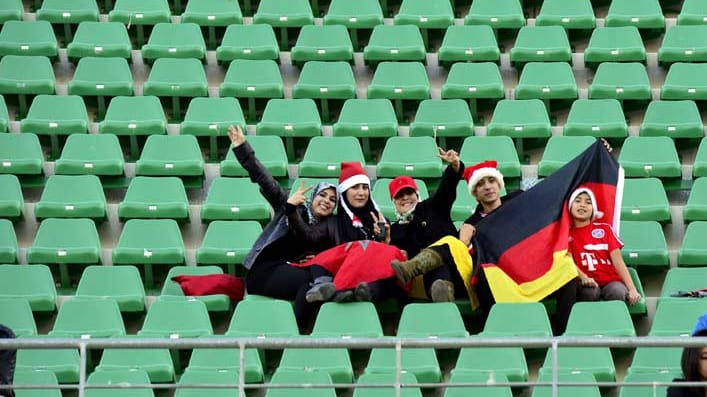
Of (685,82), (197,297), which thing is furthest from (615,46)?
(197,297)

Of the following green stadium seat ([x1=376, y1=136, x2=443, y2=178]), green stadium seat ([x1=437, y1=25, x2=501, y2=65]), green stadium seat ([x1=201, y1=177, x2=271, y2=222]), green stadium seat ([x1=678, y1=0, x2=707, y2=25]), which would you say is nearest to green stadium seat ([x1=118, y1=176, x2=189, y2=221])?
green stadium seat ([x1=201, y1=177, x2=271, y2=222])

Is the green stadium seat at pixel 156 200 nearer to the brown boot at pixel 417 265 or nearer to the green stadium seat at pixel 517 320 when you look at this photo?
the brown boot at pixel 417 265

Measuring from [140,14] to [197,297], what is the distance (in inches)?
145

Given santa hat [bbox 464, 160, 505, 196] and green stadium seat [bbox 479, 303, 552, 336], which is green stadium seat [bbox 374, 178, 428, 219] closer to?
santa hat [bbox 464, 160, 505, 196]

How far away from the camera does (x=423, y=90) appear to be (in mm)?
11930

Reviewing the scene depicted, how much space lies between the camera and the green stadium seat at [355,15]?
12.8m

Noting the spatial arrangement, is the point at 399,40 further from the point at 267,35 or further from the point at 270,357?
the point at 270,357

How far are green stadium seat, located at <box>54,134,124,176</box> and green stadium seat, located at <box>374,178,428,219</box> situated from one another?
154cm

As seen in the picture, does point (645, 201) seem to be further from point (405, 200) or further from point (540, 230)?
point (405, 200)

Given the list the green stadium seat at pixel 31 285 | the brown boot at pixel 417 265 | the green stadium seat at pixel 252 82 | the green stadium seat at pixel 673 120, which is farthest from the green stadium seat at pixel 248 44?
the brown boot at pixel 417 265

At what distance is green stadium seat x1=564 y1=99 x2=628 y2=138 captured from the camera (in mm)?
11422

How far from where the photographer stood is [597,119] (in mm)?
11484

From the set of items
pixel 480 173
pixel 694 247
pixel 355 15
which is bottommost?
pixel 694 247

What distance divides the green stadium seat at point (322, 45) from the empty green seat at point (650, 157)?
7.10 feet
